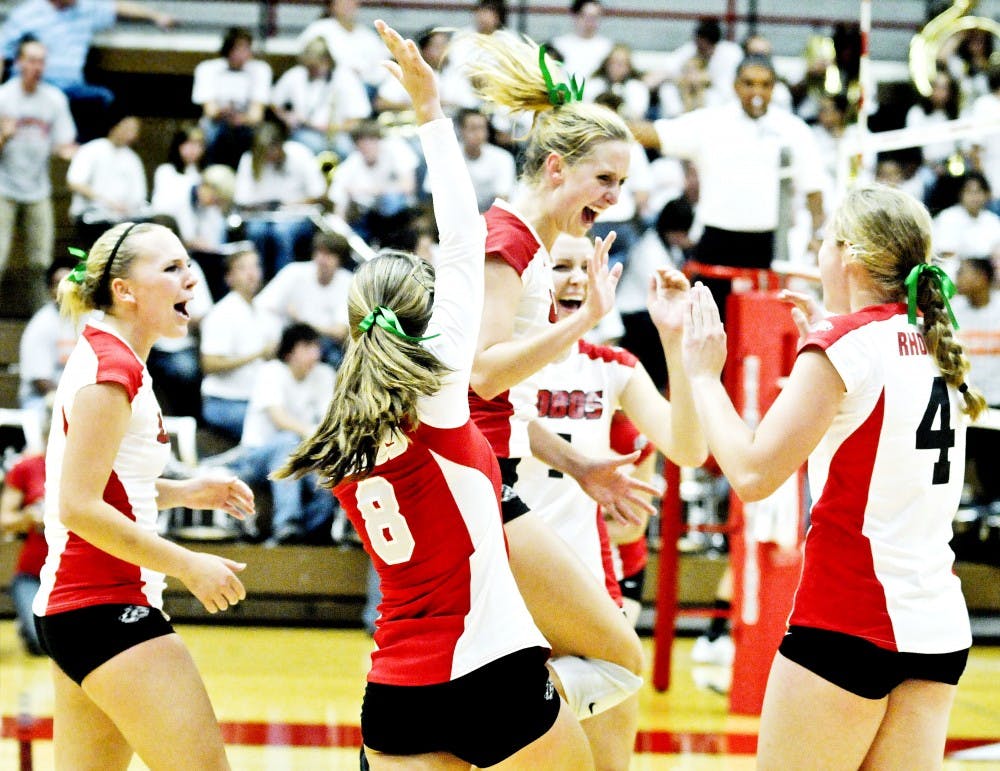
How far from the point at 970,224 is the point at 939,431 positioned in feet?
24.5

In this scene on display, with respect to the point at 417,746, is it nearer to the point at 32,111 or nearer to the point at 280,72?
the point at 32,111

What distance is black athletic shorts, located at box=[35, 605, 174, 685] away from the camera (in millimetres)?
3072

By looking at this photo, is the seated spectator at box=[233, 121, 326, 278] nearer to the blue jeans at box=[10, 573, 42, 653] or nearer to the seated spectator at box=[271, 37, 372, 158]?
the seated spectator at box=[271, 37, 372, 158]

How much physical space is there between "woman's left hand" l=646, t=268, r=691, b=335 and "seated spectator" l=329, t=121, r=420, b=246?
593 cm

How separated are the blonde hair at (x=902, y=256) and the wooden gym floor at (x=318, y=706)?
9.70 ft

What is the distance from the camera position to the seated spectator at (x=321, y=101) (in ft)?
32.4

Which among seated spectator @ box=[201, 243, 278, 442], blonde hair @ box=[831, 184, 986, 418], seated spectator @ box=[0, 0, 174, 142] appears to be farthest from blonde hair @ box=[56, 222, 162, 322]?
seated spectator @ box=[0, 0, 174, 142]

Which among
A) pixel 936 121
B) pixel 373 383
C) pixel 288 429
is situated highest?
pixel 936 121

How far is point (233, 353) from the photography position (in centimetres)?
866

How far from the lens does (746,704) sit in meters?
6.44

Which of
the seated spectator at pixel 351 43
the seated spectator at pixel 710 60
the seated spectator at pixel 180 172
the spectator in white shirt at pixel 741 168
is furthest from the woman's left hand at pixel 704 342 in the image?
the seated spectator at pixel 710 60

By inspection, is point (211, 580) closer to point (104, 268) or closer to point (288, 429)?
point (104, 268)

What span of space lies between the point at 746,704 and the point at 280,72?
7.14 meters

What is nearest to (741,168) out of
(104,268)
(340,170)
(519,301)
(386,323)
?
(340,170)
